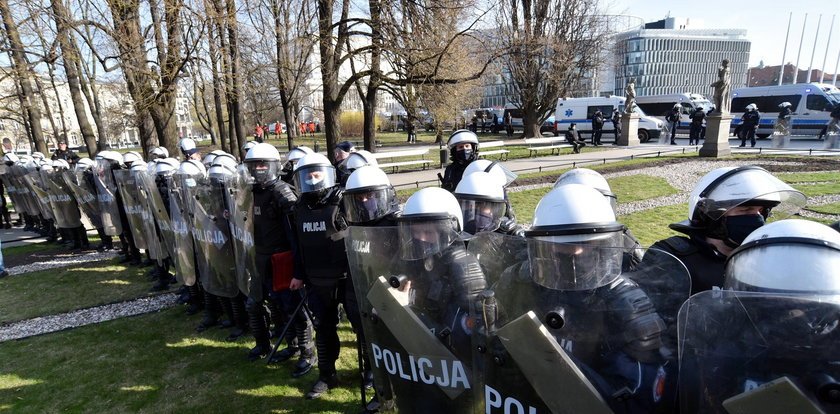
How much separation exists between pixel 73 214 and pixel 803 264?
11049 mm

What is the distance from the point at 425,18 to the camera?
11.6m

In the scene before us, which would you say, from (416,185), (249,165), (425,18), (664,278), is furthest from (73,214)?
(664,278)

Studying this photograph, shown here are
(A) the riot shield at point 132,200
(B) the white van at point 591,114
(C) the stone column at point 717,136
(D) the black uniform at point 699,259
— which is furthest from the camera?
(B) the white van at point 591,114

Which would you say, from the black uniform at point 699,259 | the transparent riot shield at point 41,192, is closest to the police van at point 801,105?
the black uniform at point 699,259

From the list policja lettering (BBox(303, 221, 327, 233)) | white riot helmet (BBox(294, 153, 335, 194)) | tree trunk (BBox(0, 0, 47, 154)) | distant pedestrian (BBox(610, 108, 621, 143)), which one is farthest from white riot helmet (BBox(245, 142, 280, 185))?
distant pedestrian (BBox(610, 108, 621, 143))

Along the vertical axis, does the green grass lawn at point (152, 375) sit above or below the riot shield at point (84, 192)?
below

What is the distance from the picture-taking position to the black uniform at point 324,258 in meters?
3.63

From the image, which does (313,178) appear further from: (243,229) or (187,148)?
(187,148)

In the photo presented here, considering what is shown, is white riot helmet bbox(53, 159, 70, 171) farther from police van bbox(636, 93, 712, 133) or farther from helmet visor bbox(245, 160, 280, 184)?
police van bbox(636, 93, 712, 133)

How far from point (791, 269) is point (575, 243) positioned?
2.13 ft

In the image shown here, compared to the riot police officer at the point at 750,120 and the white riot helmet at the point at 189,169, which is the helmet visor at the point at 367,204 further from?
the riot police officer at the point at 750,120

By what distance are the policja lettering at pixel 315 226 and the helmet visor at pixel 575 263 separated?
2.23 meters

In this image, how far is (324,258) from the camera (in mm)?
3631

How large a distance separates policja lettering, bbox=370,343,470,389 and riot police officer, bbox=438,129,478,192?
349cm
